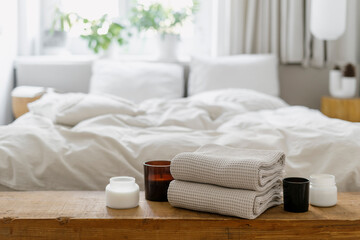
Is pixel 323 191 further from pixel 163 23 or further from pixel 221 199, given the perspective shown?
pixel 163 23

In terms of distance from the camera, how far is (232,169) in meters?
1.23

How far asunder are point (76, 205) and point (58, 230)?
0.12 meters

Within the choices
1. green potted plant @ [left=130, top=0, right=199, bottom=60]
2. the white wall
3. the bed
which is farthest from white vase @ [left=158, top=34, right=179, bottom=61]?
the bed

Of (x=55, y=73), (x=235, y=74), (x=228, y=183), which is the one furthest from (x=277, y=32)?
(x=228, y=183)

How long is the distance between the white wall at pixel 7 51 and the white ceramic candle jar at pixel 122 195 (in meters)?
2.74

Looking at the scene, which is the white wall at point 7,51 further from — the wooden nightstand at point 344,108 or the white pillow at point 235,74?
the wooden nightstand at point 344,108

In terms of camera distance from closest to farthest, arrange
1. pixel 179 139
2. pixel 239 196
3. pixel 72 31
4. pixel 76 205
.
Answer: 1. pixel 239 196
2. pixel 76 205
3. pixel 179 139
4. pixel 72 31

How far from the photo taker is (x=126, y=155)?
182cm

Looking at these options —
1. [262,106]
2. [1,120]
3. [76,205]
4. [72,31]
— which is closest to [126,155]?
[76,205]

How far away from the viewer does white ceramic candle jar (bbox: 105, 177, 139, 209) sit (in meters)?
1.31

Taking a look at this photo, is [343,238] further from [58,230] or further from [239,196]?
[58,230]

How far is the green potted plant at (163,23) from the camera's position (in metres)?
4.13

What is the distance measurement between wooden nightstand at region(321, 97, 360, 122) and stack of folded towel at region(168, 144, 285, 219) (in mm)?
2555

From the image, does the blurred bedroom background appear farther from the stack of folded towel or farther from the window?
the stack of folded towel
